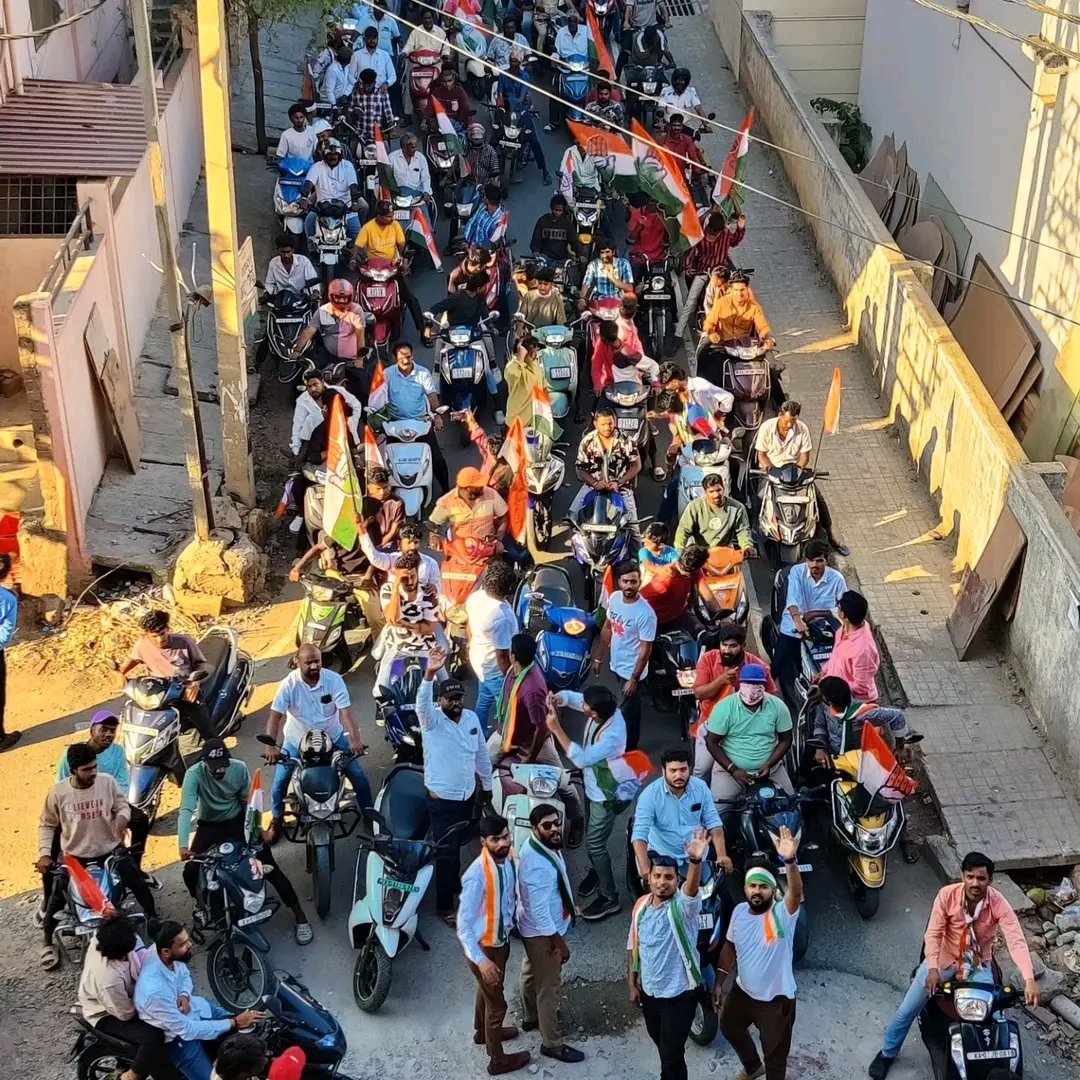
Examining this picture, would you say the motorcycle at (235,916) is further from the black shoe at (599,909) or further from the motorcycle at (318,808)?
the black shoe at (599,909)

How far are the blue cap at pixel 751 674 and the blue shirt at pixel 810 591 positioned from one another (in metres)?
1.56

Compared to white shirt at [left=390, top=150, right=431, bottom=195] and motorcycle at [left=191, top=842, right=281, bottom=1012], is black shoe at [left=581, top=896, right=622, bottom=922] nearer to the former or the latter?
motorcycle at [left=191, top=842, right=281, bottom=1012]

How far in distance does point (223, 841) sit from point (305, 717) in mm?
949

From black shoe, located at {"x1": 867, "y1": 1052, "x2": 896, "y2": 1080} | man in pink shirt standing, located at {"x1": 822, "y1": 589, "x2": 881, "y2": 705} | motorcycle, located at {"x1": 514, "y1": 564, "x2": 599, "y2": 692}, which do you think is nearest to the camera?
black shoe, located at {"x1": 867, "y1": 1052, "x2": 896, "y2": 1080}

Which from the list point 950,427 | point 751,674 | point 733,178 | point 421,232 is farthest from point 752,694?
point 421,232

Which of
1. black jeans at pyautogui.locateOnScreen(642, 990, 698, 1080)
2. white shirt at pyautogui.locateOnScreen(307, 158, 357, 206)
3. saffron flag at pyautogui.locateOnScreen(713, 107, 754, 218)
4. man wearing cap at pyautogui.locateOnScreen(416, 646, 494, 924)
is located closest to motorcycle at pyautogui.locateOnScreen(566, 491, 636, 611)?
man wearing cap at pyautogui.locateOnScreen(416, 646, 494, 924)

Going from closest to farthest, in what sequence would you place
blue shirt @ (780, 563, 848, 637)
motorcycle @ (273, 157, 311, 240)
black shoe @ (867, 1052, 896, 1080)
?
black shoe @ (867, 1052, 896, 1080), blue shirt @ (780, 563, 848, 637), motorcycle @ (273, 157, 311, 240)

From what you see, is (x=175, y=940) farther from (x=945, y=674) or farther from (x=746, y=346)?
(x=746, y=346)

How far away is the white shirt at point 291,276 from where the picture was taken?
15.9 metres

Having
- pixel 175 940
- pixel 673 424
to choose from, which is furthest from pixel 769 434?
pixel 175 940

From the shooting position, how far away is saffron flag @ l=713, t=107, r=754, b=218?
17.1m

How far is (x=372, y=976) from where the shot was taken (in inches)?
372

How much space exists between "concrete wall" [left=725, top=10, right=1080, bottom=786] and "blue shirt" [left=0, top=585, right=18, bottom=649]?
7405 mm

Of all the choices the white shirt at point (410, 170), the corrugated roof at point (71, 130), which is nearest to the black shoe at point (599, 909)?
the corrugated roof at point (71, 130)
